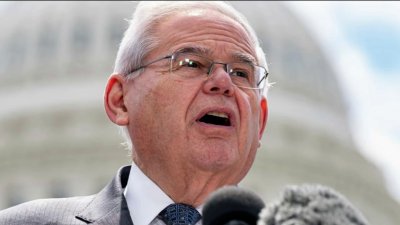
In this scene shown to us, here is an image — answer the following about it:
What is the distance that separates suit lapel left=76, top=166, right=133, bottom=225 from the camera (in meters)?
3.62

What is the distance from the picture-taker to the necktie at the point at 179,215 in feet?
11.5

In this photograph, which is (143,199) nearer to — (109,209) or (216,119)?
(109,209)

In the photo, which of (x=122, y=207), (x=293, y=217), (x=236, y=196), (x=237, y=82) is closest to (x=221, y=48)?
(x=237, y=82)

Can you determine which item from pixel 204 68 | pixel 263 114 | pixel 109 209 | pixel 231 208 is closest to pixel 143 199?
pixel 109 209

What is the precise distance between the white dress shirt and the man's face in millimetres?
49

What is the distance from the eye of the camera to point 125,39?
420 centimetres

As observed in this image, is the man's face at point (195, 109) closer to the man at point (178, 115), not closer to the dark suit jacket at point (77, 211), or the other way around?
the man at point (178, 115)

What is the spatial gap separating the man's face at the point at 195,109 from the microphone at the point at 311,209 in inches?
55.6

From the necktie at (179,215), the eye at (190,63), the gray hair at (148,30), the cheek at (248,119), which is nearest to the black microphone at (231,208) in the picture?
the necktie at (179,215)

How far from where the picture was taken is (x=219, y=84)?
3666 mm

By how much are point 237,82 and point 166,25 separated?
14.3 inches

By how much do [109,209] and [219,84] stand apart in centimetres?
53

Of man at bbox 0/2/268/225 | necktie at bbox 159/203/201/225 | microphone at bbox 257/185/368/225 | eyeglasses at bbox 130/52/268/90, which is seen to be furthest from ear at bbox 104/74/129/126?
microphone at bbox 257/185/368/225

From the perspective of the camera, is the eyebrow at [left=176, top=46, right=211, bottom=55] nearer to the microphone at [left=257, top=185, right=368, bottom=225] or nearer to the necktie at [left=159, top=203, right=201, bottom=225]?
the necktie at [left=159, top=203, right=201, bottom=225]
